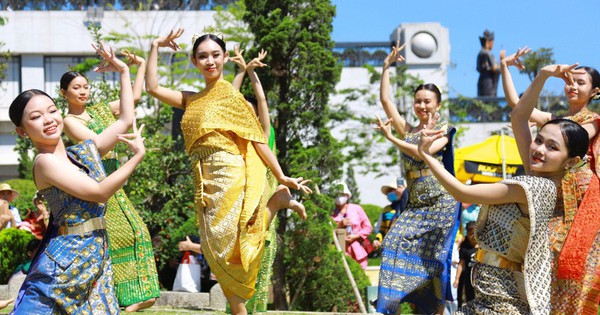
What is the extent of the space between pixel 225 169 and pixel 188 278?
3733 mm

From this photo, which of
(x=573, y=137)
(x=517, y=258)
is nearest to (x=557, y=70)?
(x=573, y=137)

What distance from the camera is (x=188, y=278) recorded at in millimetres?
9930

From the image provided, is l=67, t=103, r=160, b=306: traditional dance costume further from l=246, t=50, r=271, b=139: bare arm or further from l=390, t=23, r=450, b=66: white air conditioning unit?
l=390, t=23, r=450, b=66: white air conditioning unit

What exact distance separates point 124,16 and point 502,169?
41.8ft

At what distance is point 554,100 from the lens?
23453mm

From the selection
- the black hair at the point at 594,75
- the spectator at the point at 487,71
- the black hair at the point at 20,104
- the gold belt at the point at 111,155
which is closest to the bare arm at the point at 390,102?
the black hair at the point at 594,75

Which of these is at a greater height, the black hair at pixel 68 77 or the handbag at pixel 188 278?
the black hair at pixel 68 77

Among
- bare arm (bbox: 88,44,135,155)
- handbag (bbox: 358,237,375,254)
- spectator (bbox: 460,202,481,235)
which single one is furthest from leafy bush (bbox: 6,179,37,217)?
bare arm (bbox: 88,44,135,155)

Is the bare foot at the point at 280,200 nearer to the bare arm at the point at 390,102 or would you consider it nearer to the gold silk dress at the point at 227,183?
the gold silk dress at the point at 227,183

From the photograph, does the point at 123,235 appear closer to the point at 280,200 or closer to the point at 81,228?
the point at 280,200

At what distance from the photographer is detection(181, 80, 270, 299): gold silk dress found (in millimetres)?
6371

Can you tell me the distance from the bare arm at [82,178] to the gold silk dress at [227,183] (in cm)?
171

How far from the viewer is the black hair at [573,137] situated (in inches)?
200

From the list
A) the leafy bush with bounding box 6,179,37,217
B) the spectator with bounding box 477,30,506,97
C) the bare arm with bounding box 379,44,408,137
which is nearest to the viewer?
the bare arm with bounding box 379,44,408,137
